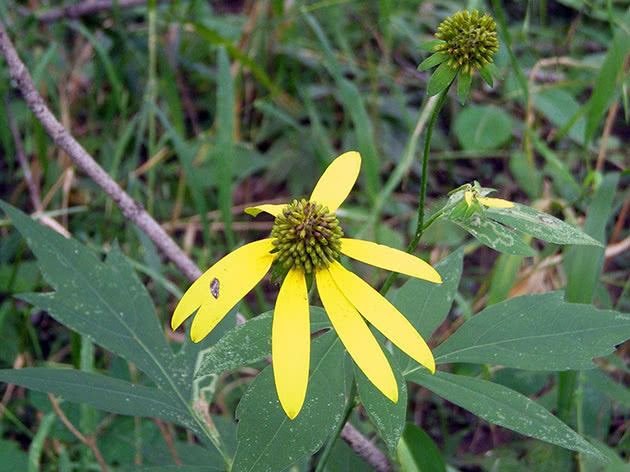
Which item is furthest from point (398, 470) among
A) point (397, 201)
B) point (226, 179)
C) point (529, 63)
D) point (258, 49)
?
→ point (529, 63)

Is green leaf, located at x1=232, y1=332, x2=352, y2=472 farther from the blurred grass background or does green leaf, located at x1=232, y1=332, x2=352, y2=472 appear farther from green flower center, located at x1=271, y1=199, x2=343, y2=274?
the blurred grass background

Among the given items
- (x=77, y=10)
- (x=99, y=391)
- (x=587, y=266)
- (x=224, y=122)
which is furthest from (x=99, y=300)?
(x=77, y=10)

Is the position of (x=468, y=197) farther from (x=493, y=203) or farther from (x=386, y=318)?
(x=386, y=318)

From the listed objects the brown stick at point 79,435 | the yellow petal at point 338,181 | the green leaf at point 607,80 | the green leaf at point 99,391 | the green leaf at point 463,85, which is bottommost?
the brown stick at point 79,435

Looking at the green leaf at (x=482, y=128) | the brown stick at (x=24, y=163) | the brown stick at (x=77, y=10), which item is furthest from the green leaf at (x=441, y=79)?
the brown stick at (x=77, y=10)

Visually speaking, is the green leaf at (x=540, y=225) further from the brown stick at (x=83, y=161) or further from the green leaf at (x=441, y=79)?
the brown stick at (x=83, y=161)

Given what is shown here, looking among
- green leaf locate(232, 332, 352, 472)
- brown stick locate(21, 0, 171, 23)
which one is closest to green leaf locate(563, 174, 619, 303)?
green leaf locate(232, 332, 352, 472)
